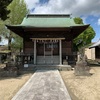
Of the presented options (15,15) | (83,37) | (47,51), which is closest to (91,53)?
(83,37)

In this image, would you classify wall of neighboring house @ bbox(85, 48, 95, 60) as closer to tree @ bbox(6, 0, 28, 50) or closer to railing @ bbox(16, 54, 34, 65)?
tree @ bbox(6, 0, 28, 50)

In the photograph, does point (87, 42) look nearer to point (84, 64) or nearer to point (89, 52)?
point (89, 52)

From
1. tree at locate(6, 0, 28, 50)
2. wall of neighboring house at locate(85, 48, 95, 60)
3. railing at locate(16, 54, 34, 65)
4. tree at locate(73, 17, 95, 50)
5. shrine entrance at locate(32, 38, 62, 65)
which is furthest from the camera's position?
tree at locate(73, 17, 95, 50)

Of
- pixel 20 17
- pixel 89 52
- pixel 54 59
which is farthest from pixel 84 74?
pixel 89 52

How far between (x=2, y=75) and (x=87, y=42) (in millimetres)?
34648

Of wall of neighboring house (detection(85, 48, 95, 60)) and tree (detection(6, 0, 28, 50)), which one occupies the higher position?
tree (detection(6, 0, 28, 50))

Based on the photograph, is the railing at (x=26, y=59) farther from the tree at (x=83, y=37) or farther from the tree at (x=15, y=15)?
the tree at (x=83, y=37)

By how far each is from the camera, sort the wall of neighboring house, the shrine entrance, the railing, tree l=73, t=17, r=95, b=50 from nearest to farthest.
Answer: the railing, the shrine entrance, the wall of neighboring house, tree l=73, t=17, r=95, b=50

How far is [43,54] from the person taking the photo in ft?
61.4

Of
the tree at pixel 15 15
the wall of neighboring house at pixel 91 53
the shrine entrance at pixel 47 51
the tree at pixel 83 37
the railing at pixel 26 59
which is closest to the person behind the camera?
the railing at pixel 26 59

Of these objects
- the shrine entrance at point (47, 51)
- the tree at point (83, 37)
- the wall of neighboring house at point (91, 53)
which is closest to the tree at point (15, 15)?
the shrine entrance at point (47, 51)

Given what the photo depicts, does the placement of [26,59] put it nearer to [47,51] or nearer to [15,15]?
[47,51]

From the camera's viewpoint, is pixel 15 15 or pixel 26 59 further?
pixel 15 15

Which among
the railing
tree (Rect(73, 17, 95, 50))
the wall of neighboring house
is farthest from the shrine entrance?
tree (Rect(73, 17, 95, 50))
